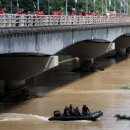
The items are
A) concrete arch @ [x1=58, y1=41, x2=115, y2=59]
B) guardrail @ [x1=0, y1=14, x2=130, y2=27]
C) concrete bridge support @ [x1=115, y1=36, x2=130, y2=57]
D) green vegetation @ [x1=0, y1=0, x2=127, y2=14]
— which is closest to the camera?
guardrail @ [x1=0, y1=14, x2=130, y2=27]

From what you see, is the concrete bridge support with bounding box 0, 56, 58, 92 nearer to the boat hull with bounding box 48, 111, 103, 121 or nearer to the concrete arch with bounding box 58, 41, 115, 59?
the boat hull with bounding box 48, 111, 103, 121

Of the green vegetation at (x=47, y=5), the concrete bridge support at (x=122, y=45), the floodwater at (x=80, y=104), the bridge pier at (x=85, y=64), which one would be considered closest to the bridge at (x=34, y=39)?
the floodwater at (x=80, y=104)

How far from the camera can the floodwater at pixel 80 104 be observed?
25200 mm

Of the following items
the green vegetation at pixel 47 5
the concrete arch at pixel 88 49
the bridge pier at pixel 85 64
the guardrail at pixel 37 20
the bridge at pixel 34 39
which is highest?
the green vegetation at pixel 47 5

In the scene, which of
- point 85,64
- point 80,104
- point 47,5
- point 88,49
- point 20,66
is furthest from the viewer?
point 47,5

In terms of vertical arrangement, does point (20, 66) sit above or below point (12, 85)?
above

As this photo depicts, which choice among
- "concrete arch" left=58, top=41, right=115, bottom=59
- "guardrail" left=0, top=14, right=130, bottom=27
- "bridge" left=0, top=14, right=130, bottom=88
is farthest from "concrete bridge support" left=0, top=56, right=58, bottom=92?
"concrete arch" left=58, top=41, right=115, bottom=59

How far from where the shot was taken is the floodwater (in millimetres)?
25200

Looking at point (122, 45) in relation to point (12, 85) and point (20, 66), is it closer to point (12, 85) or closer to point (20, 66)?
point (12, 85)

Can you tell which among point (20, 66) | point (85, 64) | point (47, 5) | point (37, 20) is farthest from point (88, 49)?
point (37, 20)

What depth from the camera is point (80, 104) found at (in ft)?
105

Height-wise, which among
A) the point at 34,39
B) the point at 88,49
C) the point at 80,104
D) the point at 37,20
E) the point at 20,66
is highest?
the point at 37,20

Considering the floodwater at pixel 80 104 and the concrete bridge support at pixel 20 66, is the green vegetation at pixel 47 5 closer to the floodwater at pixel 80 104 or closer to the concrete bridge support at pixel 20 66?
the concrete bridge support at pixel 20 66

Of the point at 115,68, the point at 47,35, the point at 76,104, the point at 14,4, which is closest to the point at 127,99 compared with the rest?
the point at 76,104
